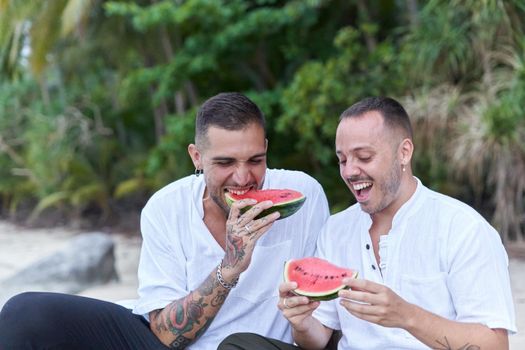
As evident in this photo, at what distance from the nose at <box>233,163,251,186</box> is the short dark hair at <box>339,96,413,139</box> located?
52cm

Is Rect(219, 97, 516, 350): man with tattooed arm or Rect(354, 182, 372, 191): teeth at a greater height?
Rect(354, 182, 372, 191): teeth

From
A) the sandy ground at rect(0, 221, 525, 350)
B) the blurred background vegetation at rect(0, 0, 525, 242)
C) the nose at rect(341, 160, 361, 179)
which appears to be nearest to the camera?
the nose at rect(341, 160, 361, 179)

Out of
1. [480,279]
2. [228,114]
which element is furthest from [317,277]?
[228,114]

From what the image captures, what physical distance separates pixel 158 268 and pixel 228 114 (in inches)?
29.7

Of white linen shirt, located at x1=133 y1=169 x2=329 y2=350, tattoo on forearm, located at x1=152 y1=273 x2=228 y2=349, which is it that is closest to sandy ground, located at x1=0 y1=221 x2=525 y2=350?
white linen shirt, located at x1=133 y1=169 x2=329 y2=350

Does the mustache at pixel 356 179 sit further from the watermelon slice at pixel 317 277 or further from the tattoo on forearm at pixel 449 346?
the tattoo on forearm at pixel 449 346

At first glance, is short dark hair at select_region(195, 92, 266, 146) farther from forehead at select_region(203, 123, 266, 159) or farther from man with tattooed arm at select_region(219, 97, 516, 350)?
man with tattooed arm at select_region(219, 97, 516, 350)

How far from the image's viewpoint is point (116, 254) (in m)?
12.0

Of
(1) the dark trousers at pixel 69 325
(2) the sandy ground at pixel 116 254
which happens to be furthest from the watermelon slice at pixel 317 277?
(2) the sandy ground at pixel 116 254

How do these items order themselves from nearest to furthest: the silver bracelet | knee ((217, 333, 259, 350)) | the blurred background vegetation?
knee ((217, 333, 259, 350))
the silver bracelet
the blurred background vegetation

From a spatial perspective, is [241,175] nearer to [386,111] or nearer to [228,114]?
[228,114]

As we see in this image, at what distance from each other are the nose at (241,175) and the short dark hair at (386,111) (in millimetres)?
521

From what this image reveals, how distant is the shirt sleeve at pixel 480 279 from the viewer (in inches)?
109

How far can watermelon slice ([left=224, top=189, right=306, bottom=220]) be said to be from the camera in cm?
324
